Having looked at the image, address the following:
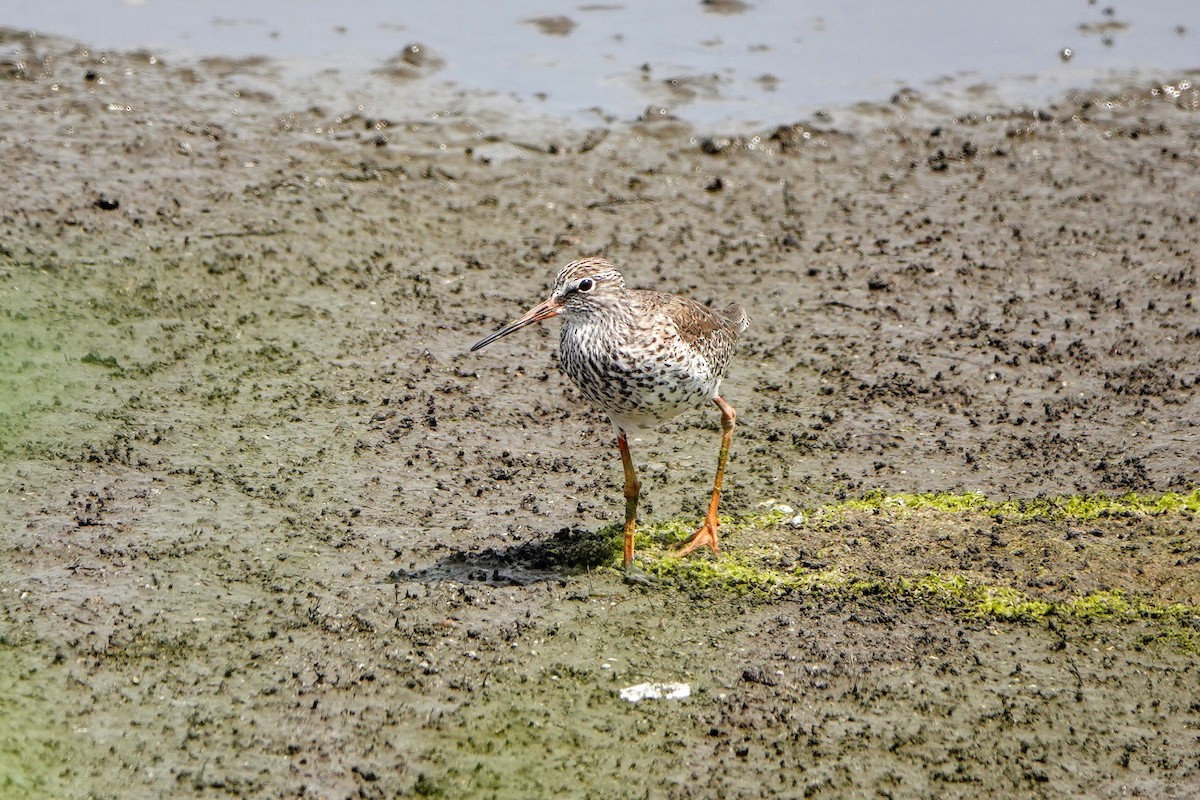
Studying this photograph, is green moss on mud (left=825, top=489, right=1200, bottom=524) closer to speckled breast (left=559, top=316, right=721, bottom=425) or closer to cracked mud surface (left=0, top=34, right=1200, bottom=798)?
cracked mud surface (left=0, top=34, right=1200, bottom=798)

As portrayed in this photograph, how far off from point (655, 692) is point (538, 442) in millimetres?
2387

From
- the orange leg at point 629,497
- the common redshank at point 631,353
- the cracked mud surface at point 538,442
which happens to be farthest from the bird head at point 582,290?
the cracked mud surface at point 538,442

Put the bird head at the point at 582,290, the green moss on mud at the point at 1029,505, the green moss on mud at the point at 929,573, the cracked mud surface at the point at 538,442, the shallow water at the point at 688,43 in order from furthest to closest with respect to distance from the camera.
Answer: the shallow water at the point at 688,43 → the green moss on mud at the point at 1029,505 → the bird head at the point at 582,290 → the green moss on mud at the point at 929,573 → the cracked mud surface at the point at 538,442

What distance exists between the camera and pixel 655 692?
5656mm

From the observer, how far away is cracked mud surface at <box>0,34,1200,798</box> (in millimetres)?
5375

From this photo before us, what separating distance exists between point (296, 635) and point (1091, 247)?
6.65 metres

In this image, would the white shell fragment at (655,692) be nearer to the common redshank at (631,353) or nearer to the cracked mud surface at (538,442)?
the cracked mud surface at (538,442)

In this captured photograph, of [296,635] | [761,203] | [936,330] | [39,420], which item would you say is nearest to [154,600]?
[296,635]

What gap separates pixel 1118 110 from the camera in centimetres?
1222

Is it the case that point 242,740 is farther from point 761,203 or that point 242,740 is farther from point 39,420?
point 761,203

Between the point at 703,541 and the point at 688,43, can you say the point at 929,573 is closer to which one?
the point at 703,541

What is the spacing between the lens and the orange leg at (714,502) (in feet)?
22.1

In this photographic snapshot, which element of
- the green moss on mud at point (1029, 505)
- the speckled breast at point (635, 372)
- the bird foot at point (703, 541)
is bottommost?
the bird foot at point (703, 541)

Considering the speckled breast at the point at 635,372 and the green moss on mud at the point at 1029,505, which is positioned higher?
the speckled breast at the point at 635,372
